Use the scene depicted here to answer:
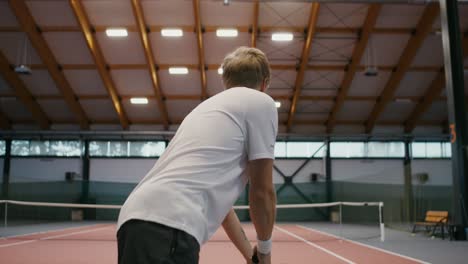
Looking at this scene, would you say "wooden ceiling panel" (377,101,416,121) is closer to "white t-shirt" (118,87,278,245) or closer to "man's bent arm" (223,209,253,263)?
"man's bent arm" (223,209,253,263)

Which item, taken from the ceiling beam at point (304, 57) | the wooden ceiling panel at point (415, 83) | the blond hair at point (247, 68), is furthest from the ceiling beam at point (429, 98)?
the blond hair at point (247, 68)

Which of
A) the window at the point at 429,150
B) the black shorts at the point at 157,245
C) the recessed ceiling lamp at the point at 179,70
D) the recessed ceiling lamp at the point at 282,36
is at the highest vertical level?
the recessed ceiling lamp at the point at 282,36

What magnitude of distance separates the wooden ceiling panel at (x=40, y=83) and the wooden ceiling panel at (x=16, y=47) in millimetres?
849

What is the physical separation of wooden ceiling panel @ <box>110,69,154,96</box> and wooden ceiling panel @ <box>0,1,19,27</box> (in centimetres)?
452

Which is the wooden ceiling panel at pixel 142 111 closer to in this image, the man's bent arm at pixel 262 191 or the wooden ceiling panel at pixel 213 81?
the wooden ceiling panel at pixel 213 81

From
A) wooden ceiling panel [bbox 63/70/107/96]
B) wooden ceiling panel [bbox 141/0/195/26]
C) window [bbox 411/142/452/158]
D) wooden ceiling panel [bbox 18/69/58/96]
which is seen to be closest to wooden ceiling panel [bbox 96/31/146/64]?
wooden ceiling panel [bbox 141/0/195/26]

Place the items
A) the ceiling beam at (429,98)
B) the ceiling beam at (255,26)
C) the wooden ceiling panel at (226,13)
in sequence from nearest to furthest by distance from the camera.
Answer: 1. the ceiling beam at (255,26)
2. the wooden ceiling panel at (226,13)
3. the ceiling beam at (429,98)

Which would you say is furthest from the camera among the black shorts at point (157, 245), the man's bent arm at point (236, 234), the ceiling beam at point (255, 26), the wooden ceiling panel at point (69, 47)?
the wooden ceiling panel at point (69, 47)

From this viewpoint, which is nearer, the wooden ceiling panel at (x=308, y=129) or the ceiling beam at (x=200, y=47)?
the ceiling beam at (x=200, y=47)

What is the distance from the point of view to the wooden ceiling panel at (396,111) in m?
23.6

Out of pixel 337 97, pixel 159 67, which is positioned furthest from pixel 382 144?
pixel 159 67

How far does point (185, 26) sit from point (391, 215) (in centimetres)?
1117

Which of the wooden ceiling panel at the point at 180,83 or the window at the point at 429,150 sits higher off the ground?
the wooden ceiling panel at the point at 180,83

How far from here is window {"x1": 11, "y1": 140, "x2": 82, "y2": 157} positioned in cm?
2572
